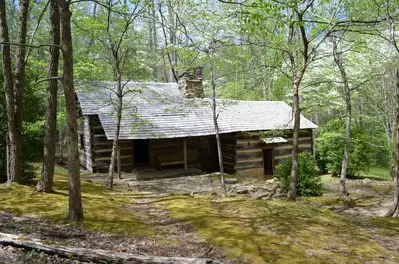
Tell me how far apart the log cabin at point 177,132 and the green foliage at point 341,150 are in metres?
1.65

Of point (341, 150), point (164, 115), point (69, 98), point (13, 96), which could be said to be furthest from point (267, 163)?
point (69, 98)

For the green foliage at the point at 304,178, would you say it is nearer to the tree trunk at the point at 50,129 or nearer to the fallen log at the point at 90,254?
the tree trunk at the point at 50,129

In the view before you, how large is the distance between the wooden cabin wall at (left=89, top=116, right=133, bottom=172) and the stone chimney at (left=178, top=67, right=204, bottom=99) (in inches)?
183

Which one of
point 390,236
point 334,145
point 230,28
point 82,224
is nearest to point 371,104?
point 334,145

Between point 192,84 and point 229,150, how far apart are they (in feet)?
15.2

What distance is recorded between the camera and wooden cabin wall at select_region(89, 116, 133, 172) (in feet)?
55.5

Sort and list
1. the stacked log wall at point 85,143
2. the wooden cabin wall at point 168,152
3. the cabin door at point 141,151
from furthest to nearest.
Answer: the cabin door at point 141,151
the wooden cabin wall at point 168,152
the stacked log wall at point 85,143

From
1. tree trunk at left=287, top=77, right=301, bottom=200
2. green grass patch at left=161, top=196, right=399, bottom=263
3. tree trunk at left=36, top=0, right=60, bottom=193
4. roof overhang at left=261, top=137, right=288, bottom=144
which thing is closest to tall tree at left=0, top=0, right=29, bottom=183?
tree trunk at left=36, top=0, right=60, bottom=193

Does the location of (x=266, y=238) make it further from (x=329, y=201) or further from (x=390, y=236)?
(x=329, y=201)

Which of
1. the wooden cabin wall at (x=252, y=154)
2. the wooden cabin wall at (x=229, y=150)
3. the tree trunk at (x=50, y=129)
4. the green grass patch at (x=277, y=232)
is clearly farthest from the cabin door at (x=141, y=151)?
the green grass patch at (x=277, y=232)

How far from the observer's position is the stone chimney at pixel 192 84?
19406 mm

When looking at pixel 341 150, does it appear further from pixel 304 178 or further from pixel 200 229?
pixel 200 229

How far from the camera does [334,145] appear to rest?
18.6m

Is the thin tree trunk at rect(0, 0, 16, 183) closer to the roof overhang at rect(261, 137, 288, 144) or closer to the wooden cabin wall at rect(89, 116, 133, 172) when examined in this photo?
the wooden cabin wall at rect(89, 116, 133, 172)
